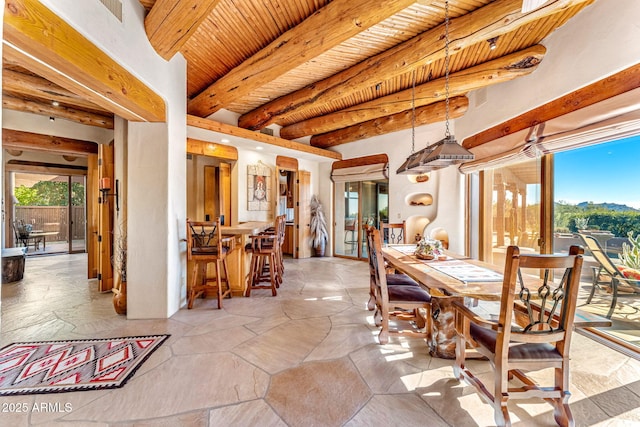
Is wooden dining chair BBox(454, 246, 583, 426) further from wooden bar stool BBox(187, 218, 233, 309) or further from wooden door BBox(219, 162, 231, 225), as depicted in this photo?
wooden door BBox(219, 162, 231, 225)

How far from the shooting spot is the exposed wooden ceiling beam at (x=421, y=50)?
8.09 ft

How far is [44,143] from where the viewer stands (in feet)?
14.9

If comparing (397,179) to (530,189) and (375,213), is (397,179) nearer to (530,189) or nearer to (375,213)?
(375,213)

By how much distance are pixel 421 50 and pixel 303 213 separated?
4.40 m

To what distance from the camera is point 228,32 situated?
295 cm

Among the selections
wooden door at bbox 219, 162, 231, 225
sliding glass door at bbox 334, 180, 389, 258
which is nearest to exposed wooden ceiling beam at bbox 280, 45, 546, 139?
wooden door at bbox 219, 162, 231, 225

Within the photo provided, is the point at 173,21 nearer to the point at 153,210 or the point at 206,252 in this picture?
the point at 153,210

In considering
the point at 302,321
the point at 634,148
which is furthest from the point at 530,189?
the point at 302,321

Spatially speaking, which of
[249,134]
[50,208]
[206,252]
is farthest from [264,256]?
[50,208]

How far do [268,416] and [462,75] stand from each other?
167 inches

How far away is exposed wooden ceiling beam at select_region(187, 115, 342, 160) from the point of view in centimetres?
420

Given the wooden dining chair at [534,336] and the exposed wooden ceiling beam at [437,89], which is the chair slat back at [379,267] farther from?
the exposed wooden ceiling beam at [437,89]

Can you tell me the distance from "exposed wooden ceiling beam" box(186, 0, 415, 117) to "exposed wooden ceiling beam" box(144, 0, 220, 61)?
134mm

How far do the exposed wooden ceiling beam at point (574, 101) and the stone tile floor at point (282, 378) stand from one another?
2283mm
